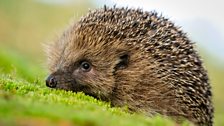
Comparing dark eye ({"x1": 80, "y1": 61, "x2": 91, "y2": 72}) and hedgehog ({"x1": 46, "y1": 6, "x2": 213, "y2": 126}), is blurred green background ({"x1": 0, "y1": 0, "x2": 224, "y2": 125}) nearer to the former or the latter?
hedgehog ({"x1": 46, "y1": 6, "x2": 213, "y2": 126})

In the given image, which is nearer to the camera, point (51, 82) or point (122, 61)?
point (51, 82)

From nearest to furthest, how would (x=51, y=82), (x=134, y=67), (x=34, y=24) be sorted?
(x=51, y=82) < (x=134, y=67) < (x=34, y=24)

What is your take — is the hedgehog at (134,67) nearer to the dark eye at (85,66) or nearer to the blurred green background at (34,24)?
the dark eye at (85,66)

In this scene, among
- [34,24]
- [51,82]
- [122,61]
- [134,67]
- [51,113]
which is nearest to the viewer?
[51,113]

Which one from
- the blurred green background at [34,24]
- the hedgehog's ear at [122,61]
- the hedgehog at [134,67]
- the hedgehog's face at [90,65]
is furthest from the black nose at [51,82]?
the blurred green background at [34,24]

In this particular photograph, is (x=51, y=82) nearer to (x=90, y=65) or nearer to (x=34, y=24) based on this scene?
(x=90, y=65)

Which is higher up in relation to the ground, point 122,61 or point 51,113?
point 122,61

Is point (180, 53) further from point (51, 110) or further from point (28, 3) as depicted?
point (28, 3)

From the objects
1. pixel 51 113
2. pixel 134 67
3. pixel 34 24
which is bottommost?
pixel 51 113

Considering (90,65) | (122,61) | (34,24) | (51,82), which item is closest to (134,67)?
(122,61)
